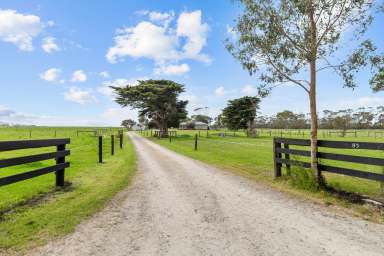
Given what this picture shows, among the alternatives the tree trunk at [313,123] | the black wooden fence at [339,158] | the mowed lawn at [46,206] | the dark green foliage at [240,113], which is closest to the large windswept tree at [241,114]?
the dark green foliage at [240,113]

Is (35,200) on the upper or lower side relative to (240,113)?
lower

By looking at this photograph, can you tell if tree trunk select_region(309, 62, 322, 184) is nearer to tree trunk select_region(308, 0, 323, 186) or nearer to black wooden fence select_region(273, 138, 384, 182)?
tree trunk select_region(308, 0, 323, 186)

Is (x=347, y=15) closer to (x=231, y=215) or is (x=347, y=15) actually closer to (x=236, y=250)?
(x=231, y=215)

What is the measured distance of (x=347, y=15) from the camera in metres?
8.32

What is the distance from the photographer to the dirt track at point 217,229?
389 cm

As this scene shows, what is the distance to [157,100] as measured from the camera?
52250 millimetres

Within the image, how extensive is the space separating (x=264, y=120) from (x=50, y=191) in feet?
427

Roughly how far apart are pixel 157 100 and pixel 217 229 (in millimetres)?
48574

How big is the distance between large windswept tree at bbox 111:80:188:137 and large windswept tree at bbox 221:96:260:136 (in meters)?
17.8

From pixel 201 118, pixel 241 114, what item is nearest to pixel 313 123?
pixel 241 114

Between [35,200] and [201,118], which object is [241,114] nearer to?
[35,200]

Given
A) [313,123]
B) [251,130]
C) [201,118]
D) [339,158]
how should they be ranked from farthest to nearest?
[201,118], [251,130], [313,123], [339,158]

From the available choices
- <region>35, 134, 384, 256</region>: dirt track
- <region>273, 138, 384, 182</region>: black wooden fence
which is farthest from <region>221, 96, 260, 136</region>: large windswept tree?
<region>35, 134, 384, 256</region>: dirt track

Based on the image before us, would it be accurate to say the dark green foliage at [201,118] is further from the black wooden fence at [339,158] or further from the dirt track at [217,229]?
the dirt track at [217,229]
